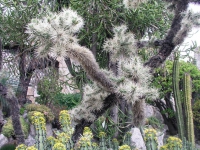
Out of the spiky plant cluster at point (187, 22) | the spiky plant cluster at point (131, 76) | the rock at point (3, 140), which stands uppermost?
the spiky plant cluster at point (187, 22)

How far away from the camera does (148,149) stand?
7.34 ft

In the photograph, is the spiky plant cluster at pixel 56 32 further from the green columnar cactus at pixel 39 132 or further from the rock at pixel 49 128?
the rock at pixel 49 128

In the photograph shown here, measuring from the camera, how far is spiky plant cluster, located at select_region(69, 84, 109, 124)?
8.00 ft

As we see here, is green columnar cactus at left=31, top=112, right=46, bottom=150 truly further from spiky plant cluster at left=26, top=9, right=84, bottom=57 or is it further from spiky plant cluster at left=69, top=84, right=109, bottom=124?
spiky plant cluster at left=26, top=9, right=84, bottom=57

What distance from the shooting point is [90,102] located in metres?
2.52

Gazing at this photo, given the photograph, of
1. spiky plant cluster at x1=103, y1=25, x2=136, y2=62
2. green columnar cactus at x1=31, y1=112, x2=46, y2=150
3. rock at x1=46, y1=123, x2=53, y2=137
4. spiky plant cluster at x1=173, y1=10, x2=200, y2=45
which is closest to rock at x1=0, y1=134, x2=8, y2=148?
rock at x1=46, y1=123, x2=53, y2=137

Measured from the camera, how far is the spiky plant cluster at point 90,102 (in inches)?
96.0

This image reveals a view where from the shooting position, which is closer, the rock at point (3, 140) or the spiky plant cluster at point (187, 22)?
the spiky plant cluster at point (187, 22)

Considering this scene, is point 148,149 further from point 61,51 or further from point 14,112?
point 14,112

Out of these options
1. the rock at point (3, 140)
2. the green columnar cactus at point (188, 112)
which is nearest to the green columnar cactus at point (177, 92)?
the green columnar cactus at point (188, 112)

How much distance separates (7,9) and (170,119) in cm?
472

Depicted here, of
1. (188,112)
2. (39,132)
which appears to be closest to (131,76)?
(39,132)

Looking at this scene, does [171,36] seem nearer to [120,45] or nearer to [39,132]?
[120,45]

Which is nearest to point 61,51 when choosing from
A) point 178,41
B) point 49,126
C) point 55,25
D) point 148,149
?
point 55,25
